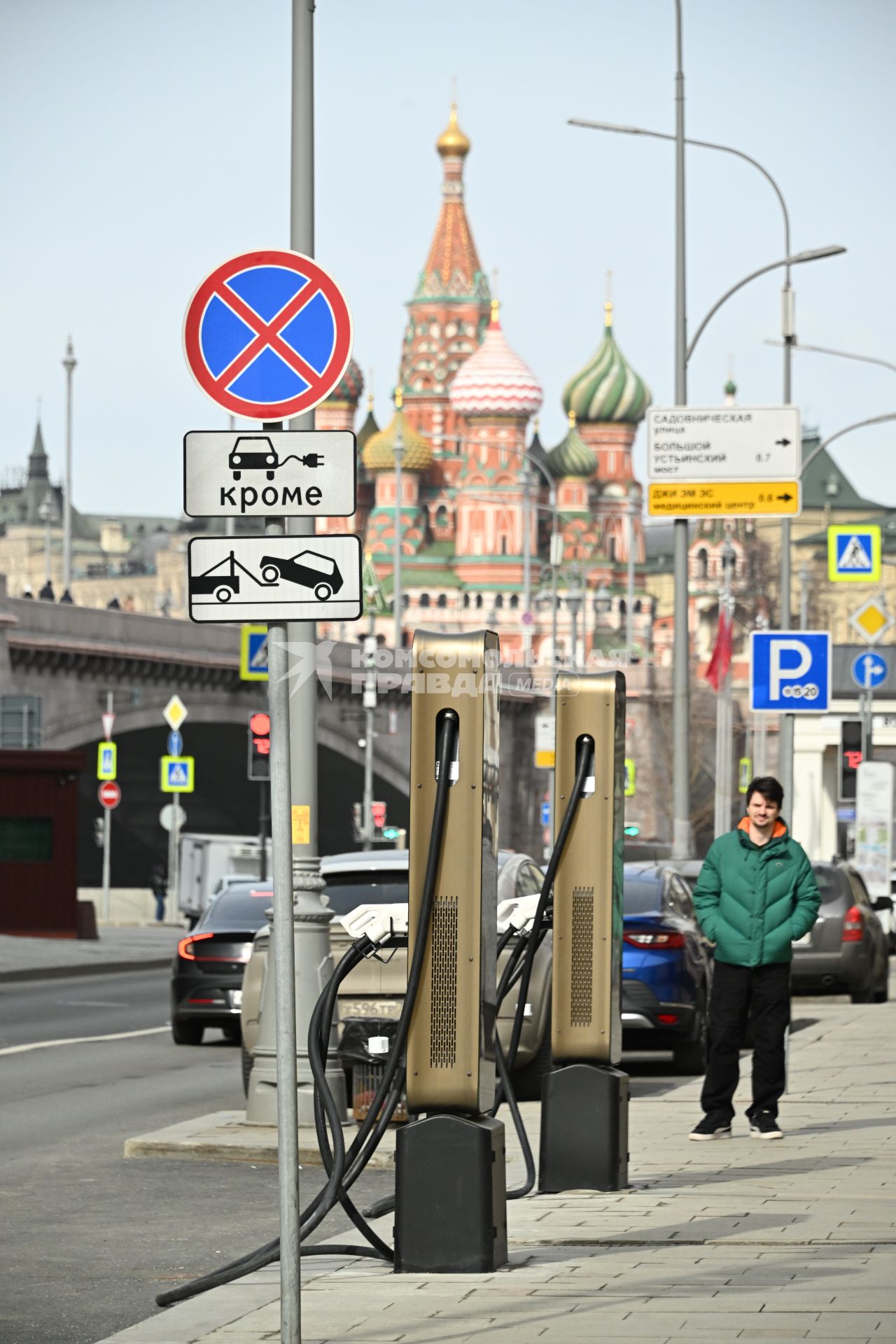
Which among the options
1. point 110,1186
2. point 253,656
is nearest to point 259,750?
point 253,656

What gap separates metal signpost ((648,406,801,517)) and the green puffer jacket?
725 cm

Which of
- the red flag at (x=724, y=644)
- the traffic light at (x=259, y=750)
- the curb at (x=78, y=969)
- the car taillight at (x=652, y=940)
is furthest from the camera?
the red flag at (x=724, y=644)

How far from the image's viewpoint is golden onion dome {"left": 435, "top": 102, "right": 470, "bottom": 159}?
17462 centimetres

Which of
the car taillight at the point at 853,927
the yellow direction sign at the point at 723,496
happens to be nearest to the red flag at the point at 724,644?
the car taillight at the point at 853,927

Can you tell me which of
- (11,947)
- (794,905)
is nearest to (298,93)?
(794,905)

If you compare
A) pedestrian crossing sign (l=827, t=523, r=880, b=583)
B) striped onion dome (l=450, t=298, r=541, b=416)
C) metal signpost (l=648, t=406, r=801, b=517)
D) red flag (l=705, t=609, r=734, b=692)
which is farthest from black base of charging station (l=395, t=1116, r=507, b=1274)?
striped onion dome (l=450, t=298, r=541, b=416)

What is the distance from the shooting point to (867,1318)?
6.91 m

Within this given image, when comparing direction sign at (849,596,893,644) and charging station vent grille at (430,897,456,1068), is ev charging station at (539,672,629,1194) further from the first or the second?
direction sign at (849,596,893,644)

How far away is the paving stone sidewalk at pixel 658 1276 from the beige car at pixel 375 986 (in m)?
1.83

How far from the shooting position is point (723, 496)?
1945 cm

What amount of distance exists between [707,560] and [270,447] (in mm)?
165420

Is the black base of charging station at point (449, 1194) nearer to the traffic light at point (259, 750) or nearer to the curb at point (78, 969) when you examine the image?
the curb at point (78, 969)

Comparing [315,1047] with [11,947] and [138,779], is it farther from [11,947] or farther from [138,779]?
[138,779]

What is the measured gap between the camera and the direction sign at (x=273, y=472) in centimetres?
676
